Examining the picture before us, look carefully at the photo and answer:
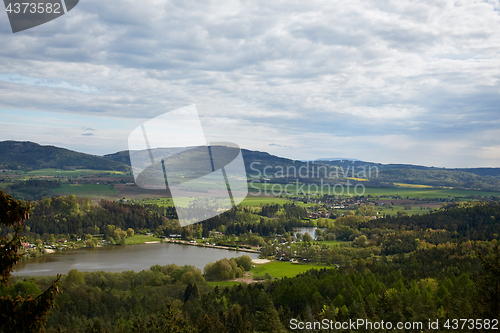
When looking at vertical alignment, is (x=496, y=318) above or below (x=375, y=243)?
above

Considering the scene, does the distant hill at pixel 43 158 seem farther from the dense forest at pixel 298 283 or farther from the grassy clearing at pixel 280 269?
the grassy clearing at pixel 280 269

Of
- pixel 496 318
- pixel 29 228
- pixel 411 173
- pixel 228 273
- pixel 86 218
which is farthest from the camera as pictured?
pixel 411 173

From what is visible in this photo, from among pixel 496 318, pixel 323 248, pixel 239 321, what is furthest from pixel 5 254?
pixel 323 248

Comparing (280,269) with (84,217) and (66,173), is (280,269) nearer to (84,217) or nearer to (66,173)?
(84,217)

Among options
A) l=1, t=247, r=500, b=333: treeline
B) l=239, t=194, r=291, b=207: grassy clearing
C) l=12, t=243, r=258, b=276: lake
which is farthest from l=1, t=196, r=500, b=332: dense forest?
l=239, t=194, r=291, b=207: grassy clearing

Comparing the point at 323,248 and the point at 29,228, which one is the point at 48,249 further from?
the point at 323,248

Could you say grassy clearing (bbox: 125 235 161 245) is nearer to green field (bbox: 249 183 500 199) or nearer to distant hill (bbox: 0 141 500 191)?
green field (bbox: 249 183 500 199)

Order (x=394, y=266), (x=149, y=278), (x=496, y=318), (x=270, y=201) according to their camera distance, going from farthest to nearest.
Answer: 1. (x=270, y=201)
2. (x=394, y=266)
3. (x=149, y=278)
4. (x=496, y=318)

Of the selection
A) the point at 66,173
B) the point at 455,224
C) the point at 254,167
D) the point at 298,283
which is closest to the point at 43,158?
the point at 66,173

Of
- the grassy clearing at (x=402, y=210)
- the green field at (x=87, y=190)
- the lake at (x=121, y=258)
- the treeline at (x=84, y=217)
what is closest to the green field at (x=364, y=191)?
the grassy clearing at (x=402, y=210)
